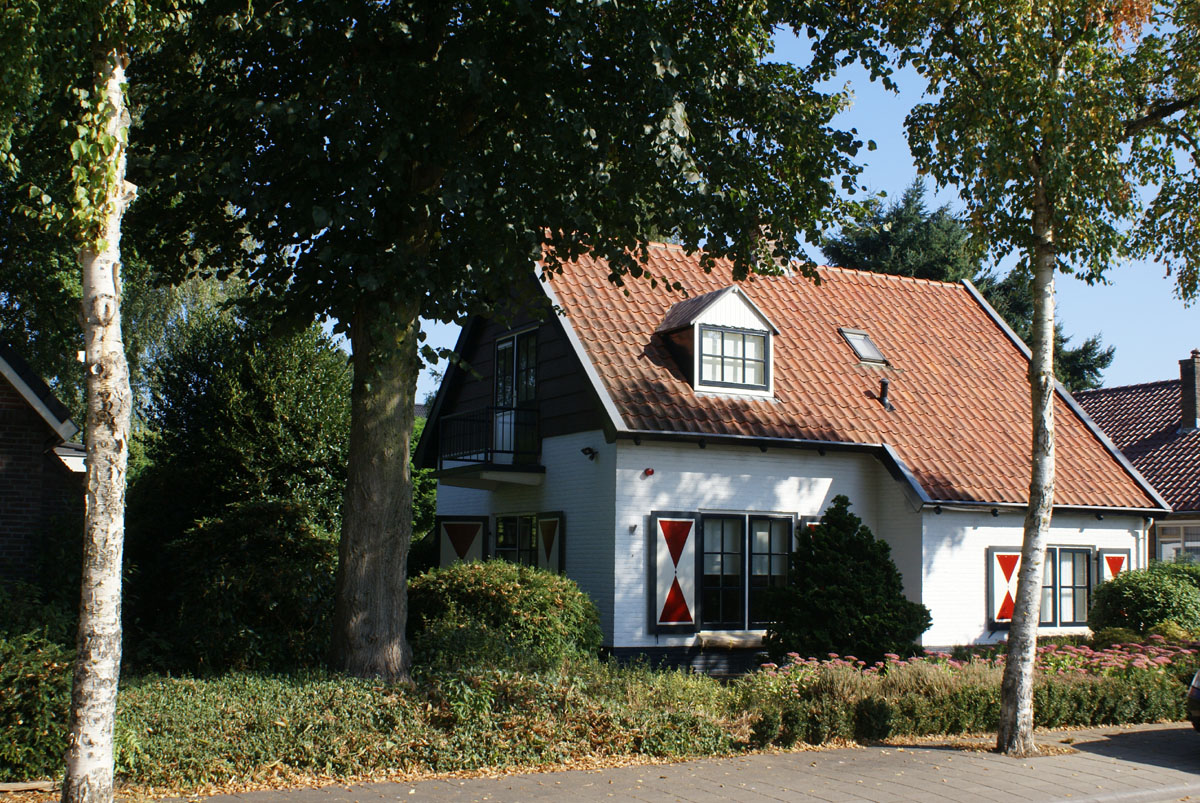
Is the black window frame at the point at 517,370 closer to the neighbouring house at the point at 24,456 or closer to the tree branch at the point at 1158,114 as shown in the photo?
the neighbouring house at the point at 24,456

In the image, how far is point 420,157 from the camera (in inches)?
436

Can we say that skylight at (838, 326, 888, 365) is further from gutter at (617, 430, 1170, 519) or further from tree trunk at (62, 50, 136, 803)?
tree trunk at (62, 50, 136, 803)

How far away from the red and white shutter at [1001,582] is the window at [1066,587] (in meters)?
0.88

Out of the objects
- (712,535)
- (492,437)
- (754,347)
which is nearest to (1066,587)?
(712,535)

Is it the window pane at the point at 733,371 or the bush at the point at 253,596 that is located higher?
the window pane at the point at 733,371

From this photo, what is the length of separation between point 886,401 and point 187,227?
12.0 m

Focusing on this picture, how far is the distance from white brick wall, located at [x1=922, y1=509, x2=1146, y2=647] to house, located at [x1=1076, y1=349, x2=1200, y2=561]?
29.0 ft

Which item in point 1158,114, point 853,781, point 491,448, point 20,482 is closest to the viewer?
point 853,781

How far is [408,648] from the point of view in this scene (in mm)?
11250

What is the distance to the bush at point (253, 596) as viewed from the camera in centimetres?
1195

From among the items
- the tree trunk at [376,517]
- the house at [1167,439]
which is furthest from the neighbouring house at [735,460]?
the house at [1167,439]

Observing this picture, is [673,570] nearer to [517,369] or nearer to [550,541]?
[550,541]

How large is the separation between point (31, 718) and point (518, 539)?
11.1 m

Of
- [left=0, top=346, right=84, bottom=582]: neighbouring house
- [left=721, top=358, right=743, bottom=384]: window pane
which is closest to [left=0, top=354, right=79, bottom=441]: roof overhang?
[left=0, top=346, right=84, bottom=582]: neighbouring house
